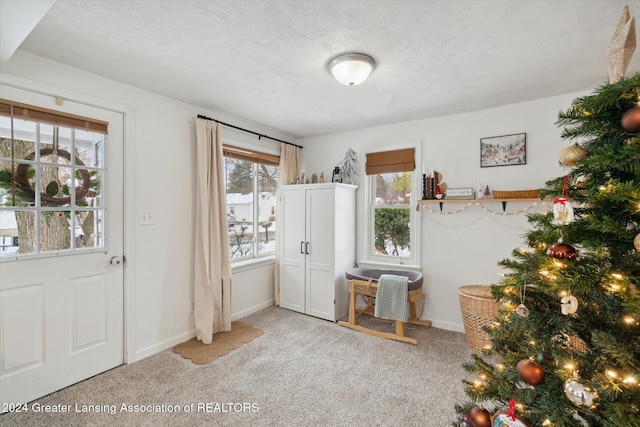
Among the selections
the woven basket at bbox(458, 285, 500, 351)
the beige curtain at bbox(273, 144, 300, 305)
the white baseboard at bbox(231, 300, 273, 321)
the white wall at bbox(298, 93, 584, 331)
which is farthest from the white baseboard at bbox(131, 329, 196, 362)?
the woven basket at bbox(458, 285, 500, 351)

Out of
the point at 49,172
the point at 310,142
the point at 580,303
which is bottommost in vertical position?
the point at 580,303

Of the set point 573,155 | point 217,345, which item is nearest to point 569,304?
point 573,155

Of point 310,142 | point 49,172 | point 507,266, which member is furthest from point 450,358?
point 49,172

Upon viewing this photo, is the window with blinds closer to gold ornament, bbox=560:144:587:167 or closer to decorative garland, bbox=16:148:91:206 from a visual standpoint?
gold ornament, bbox=560:144:587:167

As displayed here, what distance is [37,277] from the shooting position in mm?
2127

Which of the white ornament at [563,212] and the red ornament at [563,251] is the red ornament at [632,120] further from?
the red ornament at [563,251]

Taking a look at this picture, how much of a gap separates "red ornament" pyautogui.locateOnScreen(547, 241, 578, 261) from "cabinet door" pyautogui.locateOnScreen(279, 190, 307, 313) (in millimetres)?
2991

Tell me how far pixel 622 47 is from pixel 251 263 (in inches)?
141

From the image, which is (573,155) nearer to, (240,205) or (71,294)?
(71,294)

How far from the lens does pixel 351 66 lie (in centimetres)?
211

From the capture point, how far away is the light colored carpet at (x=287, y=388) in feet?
6.31

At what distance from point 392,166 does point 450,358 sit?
2.22 meters

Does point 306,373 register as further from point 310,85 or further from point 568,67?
point 568,67

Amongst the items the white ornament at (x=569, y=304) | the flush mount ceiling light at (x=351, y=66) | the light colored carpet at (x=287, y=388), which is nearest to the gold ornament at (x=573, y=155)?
the white ornament at (x=569, y=304)
